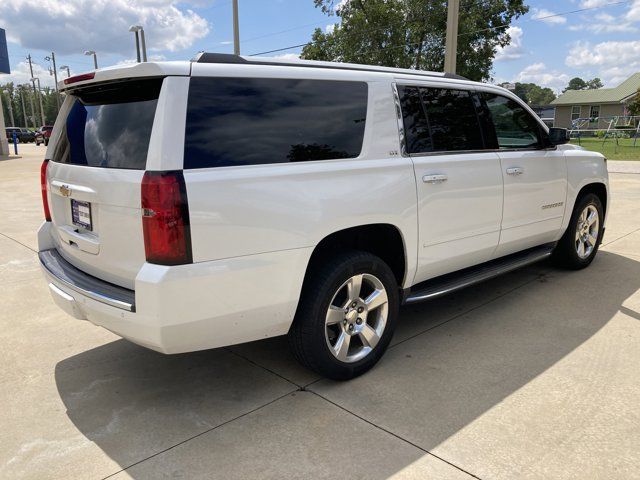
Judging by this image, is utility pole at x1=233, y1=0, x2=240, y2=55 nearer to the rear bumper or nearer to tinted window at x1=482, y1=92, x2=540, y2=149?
tinted window at x1=482, y1=92, x2=540, y2=149

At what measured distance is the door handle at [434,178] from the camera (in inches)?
141

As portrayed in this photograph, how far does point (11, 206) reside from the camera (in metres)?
10.4

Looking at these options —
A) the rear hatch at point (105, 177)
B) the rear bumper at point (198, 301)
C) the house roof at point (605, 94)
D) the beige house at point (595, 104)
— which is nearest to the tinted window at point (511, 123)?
the rear bumper at point (198, 301)

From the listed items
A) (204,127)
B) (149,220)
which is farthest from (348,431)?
(204,127)

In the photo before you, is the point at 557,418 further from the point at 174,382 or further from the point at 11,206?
the point at 11,206

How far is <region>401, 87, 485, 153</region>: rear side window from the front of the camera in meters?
3.64

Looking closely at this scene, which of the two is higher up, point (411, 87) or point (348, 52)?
point (348, 52)

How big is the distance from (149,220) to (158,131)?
441 mm

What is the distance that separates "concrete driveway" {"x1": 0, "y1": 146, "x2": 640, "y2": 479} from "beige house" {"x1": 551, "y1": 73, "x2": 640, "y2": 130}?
59.5 metres

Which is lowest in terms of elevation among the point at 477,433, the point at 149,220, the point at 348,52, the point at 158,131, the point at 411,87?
the point at 477,433

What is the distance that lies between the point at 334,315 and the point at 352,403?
0.53 m

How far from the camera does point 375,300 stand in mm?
3430

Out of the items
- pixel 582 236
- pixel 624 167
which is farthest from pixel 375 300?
pixel 624 167

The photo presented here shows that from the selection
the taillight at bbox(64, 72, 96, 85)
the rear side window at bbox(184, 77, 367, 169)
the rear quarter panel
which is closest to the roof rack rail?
the rear side window at bbox(184, 77, 367, 169)
